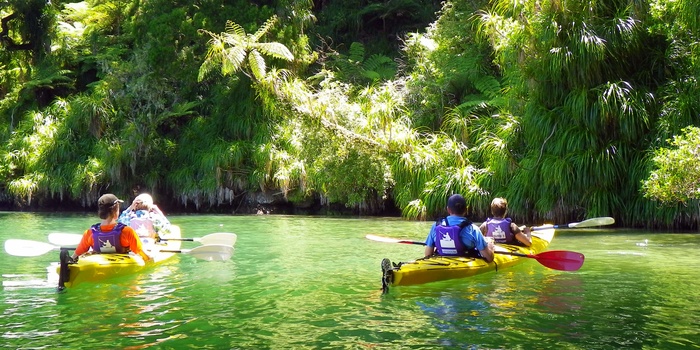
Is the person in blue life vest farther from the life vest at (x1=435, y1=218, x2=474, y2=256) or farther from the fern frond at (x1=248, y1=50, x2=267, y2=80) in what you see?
the fern frond at (x1=248, y1=50, x2=267, y2=80)

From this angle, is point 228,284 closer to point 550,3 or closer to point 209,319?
point 209,319

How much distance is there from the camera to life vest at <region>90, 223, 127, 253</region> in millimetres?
7895

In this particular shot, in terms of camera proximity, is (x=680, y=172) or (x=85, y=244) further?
(x=680, y=172)

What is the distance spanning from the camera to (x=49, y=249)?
8734 mm

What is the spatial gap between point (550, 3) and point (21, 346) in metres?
11.5

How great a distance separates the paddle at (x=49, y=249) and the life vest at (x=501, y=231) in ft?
10.6

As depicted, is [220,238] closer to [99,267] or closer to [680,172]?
[99,267]

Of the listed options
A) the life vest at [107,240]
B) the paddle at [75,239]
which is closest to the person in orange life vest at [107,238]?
the life vest at [107,240]

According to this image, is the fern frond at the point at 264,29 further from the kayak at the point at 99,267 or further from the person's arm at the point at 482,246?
the person's arm at the point at 482,246

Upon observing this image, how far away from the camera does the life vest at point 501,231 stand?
29.8 feet

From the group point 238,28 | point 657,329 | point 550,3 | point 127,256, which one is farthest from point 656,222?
point 238,28

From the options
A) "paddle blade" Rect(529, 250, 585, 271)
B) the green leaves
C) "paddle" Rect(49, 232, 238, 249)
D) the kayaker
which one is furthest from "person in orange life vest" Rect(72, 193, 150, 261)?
the green leaves

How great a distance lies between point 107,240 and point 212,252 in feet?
4.79

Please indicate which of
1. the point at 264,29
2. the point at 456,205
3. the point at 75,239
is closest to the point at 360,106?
the point at 264,29
